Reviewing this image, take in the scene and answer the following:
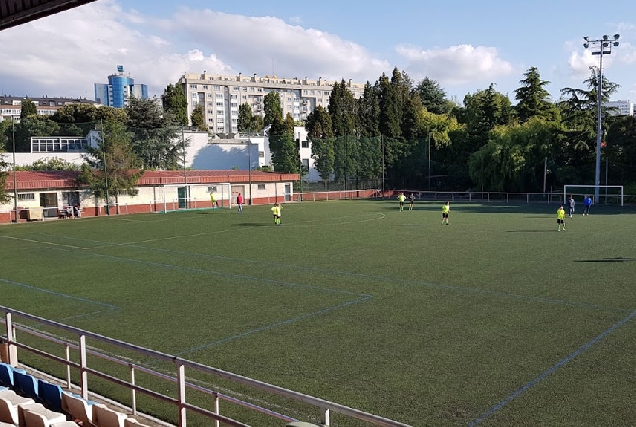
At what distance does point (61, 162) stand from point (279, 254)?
1792 inches

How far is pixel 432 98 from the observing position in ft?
342

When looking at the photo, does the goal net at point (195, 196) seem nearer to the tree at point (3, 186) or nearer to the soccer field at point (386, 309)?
the tree at point (3, 186)

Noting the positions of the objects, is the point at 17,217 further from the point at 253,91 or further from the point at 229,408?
the point at 253,91

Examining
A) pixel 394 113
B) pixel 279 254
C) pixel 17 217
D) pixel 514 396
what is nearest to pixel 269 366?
pixel 514 396

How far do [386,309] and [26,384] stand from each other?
9.12 meters

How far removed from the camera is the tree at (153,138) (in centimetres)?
6338

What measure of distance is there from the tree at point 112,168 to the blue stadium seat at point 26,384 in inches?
1559

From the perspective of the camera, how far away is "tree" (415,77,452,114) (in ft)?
336

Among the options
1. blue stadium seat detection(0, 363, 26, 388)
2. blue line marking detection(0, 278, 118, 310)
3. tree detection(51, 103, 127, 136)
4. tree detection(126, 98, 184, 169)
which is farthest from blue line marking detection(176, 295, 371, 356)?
tree detection(51, 103, 127, 136)

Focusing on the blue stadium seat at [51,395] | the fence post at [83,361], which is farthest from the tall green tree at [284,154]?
the blue stadium seat at [51,395]

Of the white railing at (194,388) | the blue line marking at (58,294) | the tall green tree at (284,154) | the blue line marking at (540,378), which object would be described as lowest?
the blue line marking at (540,378)

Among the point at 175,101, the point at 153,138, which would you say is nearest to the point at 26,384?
the point at 153,138

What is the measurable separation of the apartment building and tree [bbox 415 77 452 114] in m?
51.5

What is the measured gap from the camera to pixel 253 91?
159m
